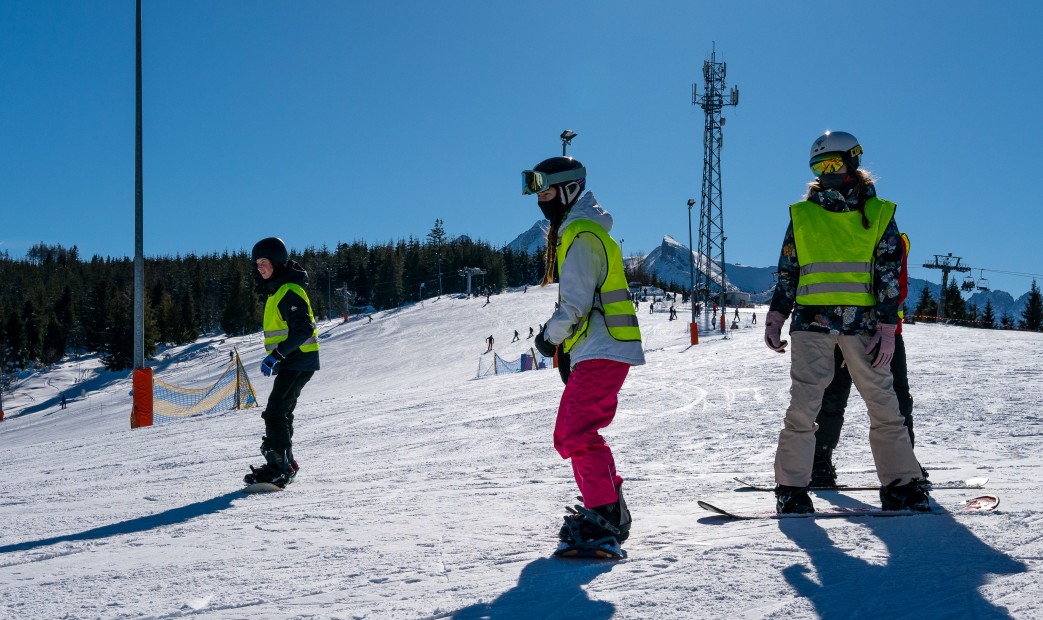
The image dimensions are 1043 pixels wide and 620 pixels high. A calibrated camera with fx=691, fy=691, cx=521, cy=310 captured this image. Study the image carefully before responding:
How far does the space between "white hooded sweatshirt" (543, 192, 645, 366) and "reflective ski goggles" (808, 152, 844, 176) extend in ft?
4.05

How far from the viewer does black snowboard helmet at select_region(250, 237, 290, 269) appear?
516 cm

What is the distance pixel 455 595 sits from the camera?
2.50 meters

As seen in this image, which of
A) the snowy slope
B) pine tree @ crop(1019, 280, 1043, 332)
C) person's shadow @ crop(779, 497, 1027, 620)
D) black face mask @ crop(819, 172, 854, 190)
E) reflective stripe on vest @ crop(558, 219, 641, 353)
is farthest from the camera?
pine tree @ crop(1019, 280, 1043, 332)

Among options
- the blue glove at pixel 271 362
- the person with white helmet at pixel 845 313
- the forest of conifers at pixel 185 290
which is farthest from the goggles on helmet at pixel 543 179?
the forest of conifers at pixel 185 290

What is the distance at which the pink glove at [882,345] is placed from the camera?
10.9 ft

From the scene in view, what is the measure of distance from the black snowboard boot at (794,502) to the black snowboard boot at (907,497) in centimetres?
37

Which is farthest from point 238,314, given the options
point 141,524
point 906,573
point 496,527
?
point 906,573

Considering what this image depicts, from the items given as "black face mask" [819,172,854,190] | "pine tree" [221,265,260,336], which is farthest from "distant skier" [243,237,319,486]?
"pine tree" [221,265,260,336]

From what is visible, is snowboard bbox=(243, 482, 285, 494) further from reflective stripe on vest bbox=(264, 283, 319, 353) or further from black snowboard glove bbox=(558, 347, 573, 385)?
black snowboard glove bbox=(558, 347, 573, 385)

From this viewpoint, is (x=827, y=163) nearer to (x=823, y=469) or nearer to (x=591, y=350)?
(x=591, y=350)

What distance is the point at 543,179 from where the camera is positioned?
3.35 meters

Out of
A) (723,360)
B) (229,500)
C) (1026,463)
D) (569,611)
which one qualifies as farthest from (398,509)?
(723,360)

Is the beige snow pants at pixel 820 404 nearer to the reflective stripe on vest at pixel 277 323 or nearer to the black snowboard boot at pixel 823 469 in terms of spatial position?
the black snowboard boot at pixel 823 469

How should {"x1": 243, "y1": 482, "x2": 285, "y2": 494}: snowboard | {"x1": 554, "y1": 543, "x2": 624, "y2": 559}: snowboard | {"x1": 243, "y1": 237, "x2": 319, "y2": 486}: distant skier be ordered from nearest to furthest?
{"x1": 554, "y1": 543, "x2": 624, "y2": 559}: snowboard
{"x1": 243, "y1": 482, "x2": 285, "y2": 494}: snowboard
{"x1": 243, "y1": 237, "x2": 319, "y2": 486}: distant skier
